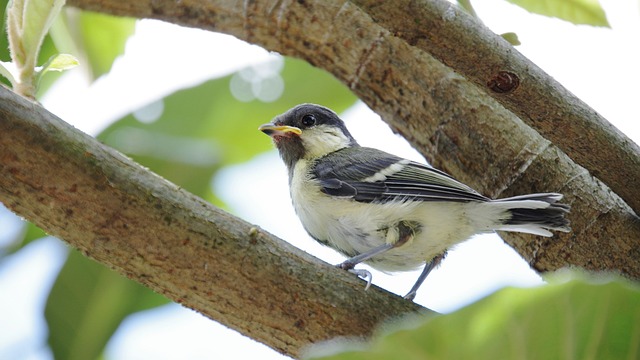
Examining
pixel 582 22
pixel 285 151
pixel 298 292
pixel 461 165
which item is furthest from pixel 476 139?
pixel 285 151

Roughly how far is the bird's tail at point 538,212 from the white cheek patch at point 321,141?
1058 millimetres

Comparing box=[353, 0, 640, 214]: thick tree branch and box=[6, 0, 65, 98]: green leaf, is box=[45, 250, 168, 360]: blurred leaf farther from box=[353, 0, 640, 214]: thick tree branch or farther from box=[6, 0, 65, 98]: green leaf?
box=[353, 0, 640, 214]: thick tree branch

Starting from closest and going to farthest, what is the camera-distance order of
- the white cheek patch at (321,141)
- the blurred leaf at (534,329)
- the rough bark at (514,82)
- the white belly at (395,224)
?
the blurred leaf at (534,329) < the rough bark at (514,82) < the white belly at (395,224) < the white cheek patch at (321,141)

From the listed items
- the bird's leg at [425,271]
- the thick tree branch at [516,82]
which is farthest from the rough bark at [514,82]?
the bird's leg at [425,271]

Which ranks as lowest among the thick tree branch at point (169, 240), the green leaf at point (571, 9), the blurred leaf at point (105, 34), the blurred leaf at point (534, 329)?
the blurred leaf at point (105, 34)

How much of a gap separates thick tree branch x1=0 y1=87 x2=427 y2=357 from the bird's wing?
2.41ft

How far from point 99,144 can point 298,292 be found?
553mm

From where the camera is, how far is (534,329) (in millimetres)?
904

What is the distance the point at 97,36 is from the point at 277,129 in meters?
0.77

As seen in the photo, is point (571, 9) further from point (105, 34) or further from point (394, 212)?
point (105, 34)

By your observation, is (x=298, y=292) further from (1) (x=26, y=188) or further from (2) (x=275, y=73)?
(2) (x=275, y=73)

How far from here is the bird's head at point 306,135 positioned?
320cm

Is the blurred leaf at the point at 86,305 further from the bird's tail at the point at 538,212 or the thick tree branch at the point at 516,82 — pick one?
the thick tree branch at the point at 516,82

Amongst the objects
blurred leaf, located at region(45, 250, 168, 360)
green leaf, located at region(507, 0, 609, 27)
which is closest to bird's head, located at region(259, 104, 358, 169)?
blurred leaf, located at region(45, 250, 168, 360)
